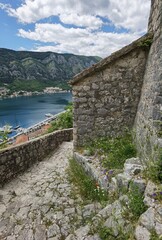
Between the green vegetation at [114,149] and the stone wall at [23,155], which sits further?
the stone wall at [23,155]

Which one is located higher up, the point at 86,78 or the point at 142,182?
the point at 86,78

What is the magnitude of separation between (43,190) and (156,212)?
3547 millimetres

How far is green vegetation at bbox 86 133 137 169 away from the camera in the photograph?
5.16m

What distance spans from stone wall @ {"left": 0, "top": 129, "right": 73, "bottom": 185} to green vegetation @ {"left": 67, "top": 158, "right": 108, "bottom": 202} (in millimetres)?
1587

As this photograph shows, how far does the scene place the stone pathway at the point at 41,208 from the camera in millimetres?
3848

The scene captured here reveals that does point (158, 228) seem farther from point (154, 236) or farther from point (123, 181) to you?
point (123, 181)

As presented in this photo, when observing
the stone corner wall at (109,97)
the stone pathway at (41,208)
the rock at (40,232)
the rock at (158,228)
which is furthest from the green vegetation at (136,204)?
the stone corner wall at (109,97)

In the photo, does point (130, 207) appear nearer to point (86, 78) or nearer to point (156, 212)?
point (156, 212)

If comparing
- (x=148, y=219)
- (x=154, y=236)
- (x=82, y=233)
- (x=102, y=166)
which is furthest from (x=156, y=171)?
(x=102, y=166)

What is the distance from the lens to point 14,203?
189 inches

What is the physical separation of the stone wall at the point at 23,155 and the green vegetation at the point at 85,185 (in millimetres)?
1587

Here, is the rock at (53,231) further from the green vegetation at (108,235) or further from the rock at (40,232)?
the green vegetation at (108,235)

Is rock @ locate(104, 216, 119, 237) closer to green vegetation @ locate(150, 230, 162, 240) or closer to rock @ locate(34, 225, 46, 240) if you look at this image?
green vegetation @ locate(150, 230, 162, 240)

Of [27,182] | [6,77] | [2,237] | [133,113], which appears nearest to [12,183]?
[27,182]
